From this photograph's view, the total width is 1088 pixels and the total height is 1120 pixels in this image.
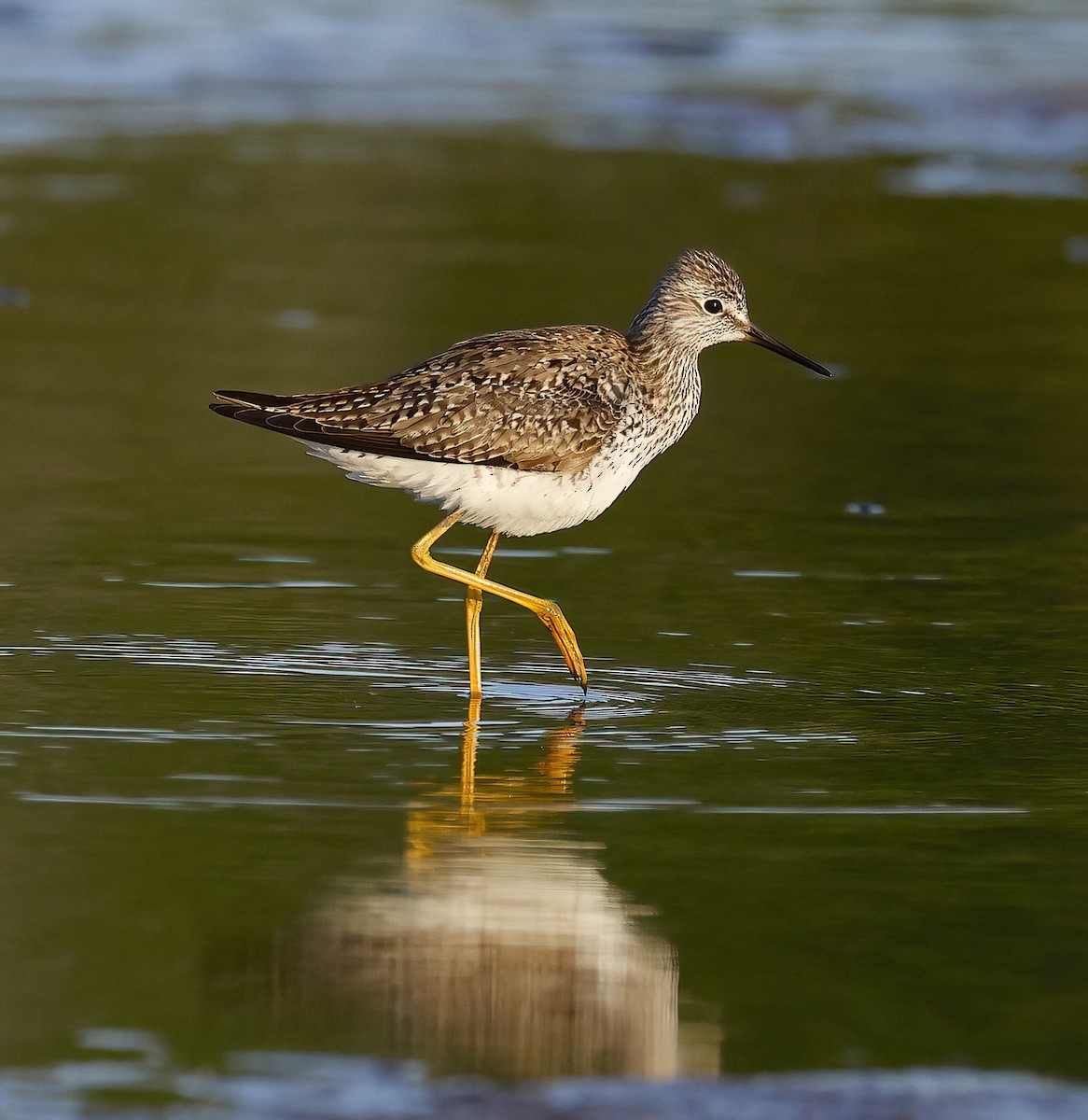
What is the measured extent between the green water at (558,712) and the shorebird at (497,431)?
1.47 ft

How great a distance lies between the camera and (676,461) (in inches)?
439

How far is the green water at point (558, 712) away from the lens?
4844 mm

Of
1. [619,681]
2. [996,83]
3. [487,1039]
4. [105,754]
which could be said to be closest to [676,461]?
[619,681]

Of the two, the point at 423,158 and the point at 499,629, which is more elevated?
the point at 423,158

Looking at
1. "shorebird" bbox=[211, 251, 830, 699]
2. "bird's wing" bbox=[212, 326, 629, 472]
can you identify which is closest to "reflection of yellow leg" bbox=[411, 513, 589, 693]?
"shorebird" bbox=[211, 251, 830, 699]

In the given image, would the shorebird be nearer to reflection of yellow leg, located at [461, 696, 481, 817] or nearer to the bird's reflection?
reflection of yellow leg, located at [461, 696, 481, 817]

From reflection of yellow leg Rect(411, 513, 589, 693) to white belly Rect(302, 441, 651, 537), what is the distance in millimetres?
152

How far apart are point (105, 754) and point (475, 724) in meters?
1.17

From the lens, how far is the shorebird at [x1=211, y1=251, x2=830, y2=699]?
25.1 ft

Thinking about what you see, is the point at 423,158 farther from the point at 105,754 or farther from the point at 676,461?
the point at 105,754

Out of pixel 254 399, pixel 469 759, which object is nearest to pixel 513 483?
pixel 254 399

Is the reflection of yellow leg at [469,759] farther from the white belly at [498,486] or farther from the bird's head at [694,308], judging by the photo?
the bird's head at [694,308]

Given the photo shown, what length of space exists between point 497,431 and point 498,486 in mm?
189

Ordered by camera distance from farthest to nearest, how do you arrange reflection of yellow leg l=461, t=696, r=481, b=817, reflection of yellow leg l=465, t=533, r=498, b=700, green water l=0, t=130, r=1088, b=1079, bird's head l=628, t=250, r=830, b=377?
bird's head l=628, t=250, r=830, b=377, reflection of yellow leg l=465, t=533, r=498, b=700, reflection of yellow leg l=461, t=696, r=481, b=817, green water l=0, t=130, r=1088, b=1079
